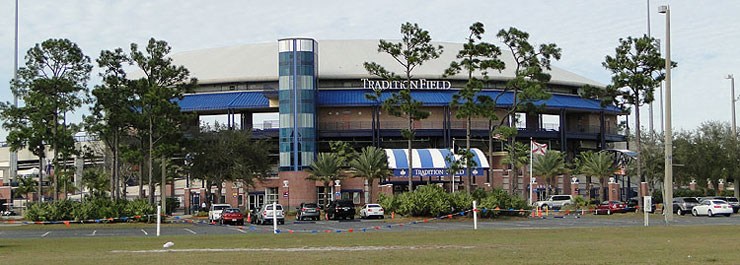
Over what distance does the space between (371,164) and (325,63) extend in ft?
94.3

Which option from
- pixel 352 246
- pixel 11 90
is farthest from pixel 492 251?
pixel 11 90

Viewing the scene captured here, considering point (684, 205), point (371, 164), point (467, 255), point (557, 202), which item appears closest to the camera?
point (467, 255)

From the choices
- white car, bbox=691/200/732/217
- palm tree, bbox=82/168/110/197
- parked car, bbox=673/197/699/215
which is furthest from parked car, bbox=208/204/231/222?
palm tree, bbox=82/168/110/197

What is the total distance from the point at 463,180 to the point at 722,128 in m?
27.1

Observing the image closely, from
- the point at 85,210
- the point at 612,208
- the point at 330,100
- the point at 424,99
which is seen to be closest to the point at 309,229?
the point at 85,210

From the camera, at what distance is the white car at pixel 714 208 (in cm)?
5803

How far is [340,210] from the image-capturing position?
6334cm

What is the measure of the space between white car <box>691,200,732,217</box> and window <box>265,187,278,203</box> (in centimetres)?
4707

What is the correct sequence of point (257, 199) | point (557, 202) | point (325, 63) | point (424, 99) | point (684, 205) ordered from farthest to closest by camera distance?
point (325, 63) → point (424, 99) → point (257, 199) → point (557, 202) → point (684, 205)

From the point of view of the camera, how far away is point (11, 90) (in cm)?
5916

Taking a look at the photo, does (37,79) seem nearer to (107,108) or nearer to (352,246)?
(107,108)

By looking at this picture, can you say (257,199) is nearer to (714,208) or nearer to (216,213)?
(216,213)

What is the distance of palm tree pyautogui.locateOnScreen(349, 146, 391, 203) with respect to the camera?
267ft

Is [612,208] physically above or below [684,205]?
below
